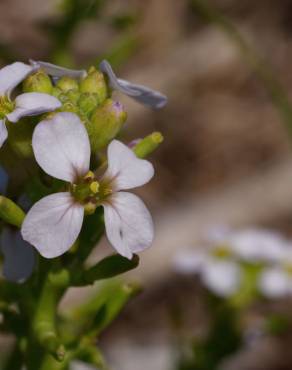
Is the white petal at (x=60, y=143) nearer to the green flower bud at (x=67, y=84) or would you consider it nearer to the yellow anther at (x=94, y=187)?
the yellow anther at (x=94, y=187)

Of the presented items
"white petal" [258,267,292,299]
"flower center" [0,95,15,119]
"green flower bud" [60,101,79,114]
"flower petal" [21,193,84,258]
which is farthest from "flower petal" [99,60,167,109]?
"white petal" [258,267,292,299]

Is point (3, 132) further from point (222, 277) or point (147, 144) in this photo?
point (222, 277)

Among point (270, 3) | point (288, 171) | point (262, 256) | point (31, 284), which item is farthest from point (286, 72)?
point (31, 284)

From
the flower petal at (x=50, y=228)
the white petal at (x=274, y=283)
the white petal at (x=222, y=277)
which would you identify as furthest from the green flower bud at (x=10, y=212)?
the white petal at (x=274, y=283)

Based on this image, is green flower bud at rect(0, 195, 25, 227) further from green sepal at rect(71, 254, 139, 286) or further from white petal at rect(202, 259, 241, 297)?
white petal at rect(202, 259, 241, 297)

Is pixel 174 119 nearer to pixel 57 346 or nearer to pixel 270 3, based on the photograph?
pixel 270 3

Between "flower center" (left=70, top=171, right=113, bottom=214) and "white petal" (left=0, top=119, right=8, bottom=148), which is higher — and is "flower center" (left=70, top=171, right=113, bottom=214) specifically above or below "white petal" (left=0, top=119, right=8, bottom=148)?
below

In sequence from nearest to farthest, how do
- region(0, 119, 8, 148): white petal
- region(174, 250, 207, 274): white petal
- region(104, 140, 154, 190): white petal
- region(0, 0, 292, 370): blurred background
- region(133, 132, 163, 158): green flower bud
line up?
region(0, 119, 8, 148): white petal < region(104, 140, 154, 190): white petal < region(133, 132, 163, 158): green flower bud < region(174, 250, 207, 274): white petal < region(0, 0, 292, 370): blurred background

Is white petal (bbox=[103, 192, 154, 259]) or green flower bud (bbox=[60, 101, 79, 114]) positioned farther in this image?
green flower bud (bbox=[60, 101, 79, 114])
